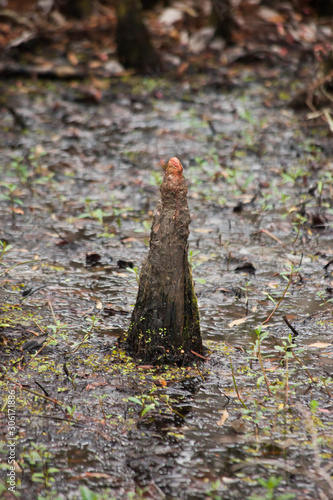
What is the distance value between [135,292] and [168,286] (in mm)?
1279

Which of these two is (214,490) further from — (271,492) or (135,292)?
(135,292)

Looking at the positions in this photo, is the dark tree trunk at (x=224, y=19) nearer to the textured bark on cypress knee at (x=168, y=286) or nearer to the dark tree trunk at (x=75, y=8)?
the dark tree trunk at (x=75, y=8)

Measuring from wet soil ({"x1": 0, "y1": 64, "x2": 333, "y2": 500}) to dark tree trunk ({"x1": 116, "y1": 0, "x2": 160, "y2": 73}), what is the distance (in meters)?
1.17

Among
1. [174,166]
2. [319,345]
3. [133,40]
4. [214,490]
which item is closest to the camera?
[214,490]

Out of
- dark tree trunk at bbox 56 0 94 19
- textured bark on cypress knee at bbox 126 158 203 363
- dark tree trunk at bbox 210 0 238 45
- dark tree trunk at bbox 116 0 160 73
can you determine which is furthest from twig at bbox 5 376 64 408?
dark tree trunk at bbox 56 0 94 19

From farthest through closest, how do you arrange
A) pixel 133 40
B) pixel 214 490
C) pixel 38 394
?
pixel 133 40
pixel 38 394
pixel 214 490

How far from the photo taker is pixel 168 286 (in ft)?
11.3

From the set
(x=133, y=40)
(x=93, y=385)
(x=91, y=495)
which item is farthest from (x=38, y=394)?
(x=133, y=40)

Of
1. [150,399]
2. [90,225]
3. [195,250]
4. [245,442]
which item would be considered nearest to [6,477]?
[150,399]

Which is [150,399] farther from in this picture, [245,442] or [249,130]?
[249,130]

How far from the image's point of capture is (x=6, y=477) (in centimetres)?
257

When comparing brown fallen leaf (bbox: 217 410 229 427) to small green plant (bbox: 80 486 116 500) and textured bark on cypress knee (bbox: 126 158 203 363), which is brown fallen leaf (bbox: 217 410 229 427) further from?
small green plant (bbox: 80 486 116 500)

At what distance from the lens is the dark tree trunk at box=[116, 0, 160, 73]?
10.3m

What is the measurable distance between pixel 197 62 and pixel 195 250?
6625mm
